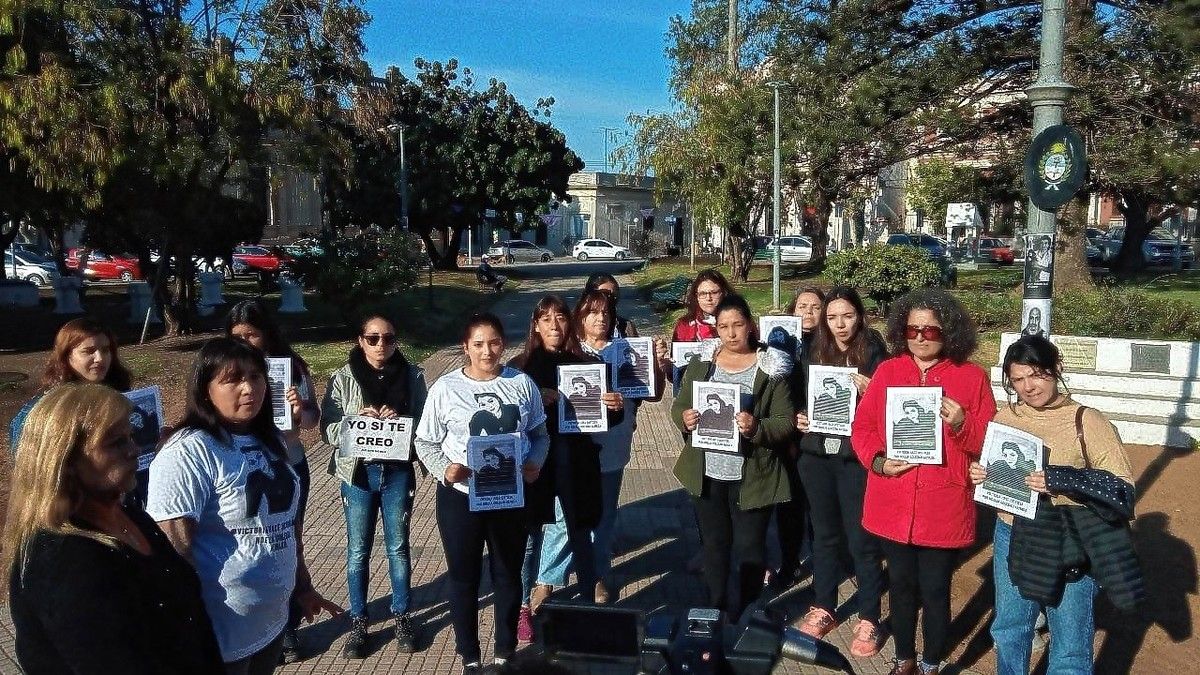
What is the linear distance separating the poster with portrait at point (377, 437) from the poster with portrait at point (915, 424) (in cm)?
237

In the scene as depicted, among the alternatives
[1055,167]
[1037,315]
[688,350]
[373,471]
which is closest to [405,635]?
[373,471]

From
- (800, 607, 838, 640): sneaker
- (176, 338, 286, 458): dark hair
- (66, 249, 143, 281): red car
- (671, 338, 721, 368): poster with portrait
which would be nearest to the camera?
(176, 338, 286, 458): dark hair

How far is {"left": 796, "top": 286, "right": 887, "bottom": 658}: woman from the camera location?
5082 millimetres

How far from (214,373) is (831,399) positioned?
3058 mm

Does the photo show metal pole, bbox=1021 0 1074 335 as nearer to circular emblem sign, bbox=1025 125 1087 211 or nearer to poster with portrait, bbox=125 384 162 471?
→ circular emblem sign, bbox=1025 125 1087 211

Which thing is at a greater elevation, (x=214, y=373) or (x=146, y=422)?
(x=214, y=373)

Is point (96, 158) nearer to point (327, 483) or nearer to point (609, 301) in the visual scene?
point (327, 483)

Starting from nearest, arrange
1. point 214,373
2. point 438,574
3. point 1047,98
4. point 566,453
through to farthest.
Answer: point 214,373
point 566,453
point 1047,98
point 438,574

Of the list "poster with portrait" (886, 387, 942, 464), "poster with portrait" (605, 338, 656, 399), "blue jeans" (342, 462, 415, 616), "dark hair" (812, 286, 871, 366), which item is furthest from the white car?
"poster with portrait" (886, 387, 942, 464)

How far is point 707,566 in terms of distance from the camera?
5.16 metres

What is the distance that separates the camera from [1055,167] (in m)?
5.50

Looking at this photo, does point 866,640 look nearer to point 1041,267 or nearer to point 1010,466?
point 1010,466

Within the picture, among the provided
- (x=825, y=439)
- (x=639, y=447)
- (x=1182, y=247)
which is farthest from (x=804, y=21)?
(x=1182, y=247)

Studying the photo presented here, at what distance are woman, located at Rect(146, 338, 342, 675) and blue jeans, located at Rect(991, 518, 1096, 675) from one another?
9.58 feet
